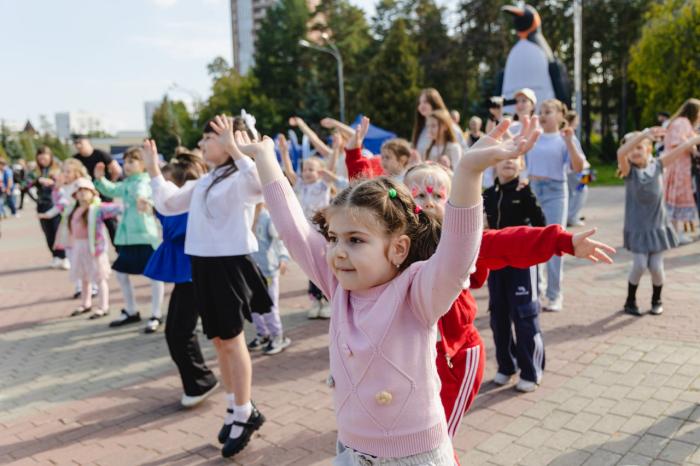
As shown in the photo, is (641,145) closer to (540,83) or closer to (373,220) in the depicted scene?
(373,220)

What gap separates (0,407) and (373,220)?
4.29 m

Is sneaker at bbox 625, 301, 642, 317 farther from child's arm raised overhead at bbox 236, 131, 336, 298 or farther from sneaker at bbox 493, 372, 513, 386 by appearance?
child's arm raised overhead at bbox 236, 131, 336, 298

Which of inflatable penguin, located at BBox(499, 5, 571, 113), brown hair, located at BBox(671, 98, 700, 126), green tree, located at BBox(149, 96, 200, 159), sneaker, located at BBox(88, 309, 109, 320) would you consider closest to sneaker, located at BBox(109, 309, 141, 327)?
sneaker, located at BBox(88, 309, 109, 320)

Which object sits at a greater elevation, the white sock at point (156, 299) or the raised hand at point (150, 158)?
the raised hand at point (150, 158)

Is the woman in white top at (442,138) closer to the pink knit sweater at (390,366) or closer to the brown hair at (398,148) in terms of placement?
the brown hair at (398,148)

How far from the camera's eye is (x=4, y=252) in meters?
13.8

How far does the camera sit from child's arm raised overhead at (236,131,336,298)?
84.1 inches

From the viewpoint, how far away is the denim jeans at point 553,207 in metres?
6.21

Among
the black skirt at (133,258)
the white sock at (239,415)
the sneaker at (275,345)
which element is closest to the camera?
the white sock at (239,415)

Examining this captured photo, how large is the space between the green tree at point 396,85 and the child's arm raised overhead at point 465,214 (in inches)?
1488

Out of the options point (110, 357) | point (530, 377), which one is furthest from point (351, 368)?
point (110, 357)

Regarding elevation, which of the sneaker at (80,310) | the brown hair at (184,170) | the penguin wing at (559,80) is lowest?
the sneaker at (80,310)

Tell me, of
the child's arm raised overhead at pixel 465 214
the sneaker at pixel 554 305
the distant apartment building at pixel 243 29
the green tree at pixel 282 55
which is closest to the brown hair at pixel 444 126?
the sneaker at pixel 554 305

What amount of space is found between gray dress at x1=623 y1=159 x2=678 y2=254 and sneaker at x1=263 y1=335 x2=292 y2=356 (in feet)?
11.6
